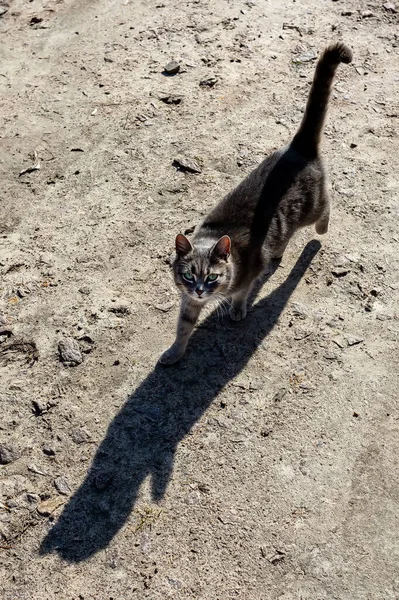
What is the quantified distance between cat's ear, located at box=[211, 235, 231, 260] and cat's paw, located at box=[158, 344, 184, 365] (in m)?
0.84

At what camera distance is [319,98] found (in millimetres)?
5215

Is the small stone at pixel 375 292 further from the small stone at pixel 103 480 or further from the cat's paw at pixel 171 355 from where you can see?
the small stone at pixel 103 480

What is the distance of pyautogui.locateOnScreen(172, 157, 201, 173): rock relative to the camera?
646 centimetres

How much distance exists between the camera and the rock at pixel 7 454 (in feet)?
14.7

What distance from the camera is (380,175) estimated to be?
21.1ft

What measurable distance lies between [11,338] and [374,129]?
4.46m

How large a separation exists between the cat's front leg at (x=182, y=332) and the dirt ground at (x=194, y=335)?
11cm

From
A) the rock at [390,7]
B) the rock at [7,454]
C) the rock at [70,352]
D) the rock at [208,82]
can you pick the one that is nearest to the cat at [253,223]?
the rock at [70,352]

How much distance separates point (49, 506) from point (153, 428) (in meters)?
0.90

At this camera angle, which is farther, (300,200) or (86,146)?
(86,146)

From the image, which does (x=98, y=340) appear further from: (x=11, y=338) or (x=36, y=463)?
(x=36, y=463)

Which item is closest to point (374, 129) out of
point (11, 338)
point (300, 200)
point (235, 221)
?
point (300, 200)

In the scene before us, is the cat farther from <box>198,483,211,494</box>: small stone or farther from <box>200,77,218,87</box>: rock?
<box>200,77,218,87</box>: rock

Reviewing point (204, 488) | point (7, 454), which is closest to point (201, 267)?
point (204, 488)
